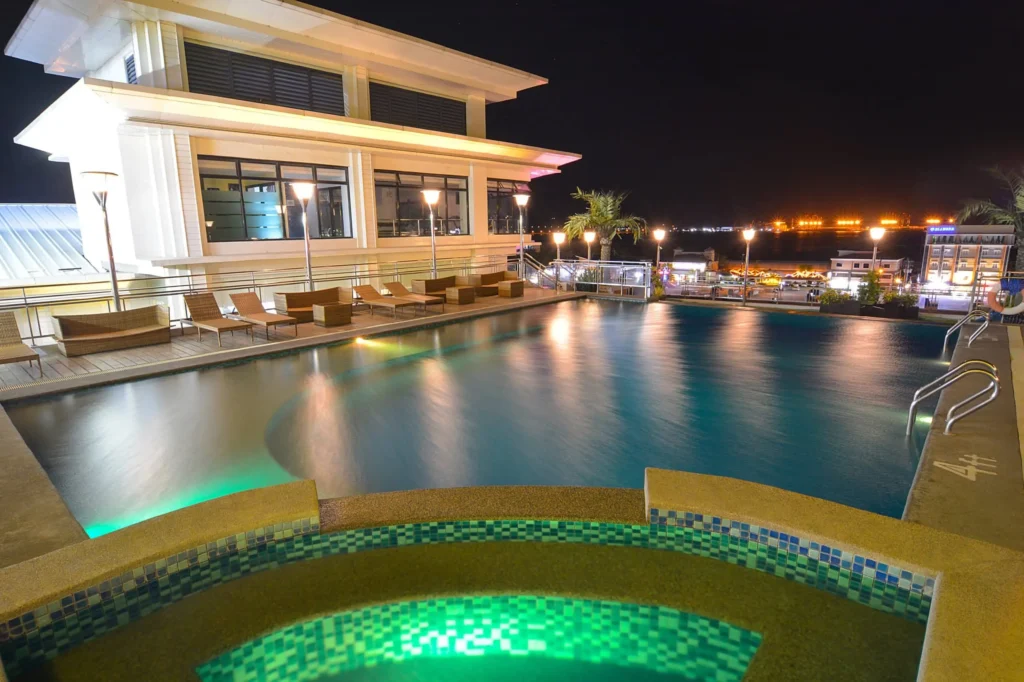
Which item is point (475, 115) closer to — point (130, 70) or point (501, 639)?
point (130, 70)

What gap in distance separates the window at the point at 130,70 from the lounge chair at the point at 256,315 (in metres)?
6.67

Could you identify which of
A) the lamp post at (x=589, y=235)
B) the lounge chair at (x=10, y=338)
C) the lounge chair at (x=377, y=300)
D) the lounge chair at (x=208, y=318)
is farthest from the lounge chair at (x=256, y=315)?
the lamp post at (x=589, y=235)

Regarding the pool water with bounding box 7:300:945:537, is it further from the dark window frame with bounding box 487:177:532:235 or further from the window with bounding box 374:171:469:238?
the dark window frame with bounding box 487:177:532:235

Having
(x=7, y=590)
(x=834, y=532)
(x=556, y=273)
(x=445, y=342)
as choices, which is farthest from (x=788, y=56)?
(x=7, y=590)

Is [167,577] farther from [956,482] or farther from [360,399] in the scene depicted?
[956,482]

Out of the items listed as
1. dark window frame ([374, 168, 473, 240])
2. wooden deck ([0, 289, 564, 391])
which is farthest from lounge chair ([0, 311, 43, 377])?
dark window frame ([374, 168, 473, 240])

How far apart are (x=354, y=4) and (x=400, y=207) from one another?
775 cm

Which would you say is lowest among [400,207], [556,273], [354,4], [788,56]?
[556,273]

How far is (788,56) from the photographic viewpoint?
33.7m

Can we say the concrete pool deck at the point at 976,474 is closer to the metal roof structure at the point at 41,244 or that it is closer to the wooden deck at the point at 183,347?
the wooden deck at the point at 183,347

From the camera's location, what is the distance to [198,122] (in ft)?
42.3

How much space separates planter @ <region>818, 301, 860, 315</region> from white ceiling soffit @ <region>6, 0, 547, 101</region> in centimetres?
1399

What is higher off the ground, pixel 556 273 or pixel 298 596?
pixel 556 273

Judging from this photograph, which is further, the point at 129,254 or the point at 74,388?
the point at 129,254
